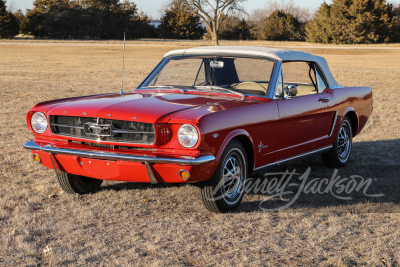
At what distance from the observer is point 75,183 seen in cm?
575

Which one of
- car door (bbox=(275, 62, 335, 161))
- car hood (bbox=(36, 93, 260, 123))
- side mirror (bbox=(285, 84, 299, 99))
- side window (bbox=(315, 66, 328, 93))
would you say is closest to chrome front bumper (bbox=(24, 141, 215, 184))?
car hood (bbox=(36, 93, 260, 123))

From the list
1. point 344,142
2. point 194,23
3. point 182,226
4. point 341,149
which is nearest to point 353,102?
point 344,142

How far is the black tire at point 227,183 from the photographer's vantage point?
4.95 m

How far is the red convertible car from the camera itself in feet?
15.5

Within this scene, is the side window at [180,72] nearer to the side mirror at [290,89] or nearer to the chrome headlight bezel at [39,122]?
the side mirror at [290,89]

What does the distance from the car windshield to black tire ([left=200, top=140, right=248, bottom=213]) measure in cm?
102

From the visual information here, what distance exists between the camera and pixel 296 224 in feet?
16.2

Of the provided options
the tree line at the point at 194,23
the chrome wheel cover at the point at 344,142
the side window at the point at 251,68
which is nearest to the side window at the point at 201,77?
the side window at the point at 251,68

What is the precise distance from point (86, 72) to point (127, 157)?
19628 millimetres

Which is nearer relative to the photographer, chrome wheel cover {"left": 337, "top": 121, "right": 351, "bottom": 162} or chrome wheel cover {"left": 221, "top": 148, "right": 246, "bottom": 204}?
chrome wheel cover {"left": 221, "top": 148, "right": 246, "bottom": 204}

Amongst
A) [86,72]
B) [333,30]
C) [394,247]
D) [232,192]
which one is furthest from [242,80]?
[333,30]

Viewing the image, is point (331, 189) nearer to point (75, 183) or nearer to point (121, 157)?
point (121, 157)

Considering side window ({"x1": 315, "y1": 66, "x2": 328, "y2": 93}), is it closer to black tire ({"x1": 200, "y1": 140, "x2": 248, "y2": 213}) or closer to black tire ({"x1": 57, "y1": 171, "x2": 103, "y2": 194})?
black tire ({"x1": 200, "y1": 140, "x2": 248, "y2": 213})

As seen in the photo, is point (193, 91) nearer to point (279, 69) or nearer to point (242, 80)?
point (242, 80)
